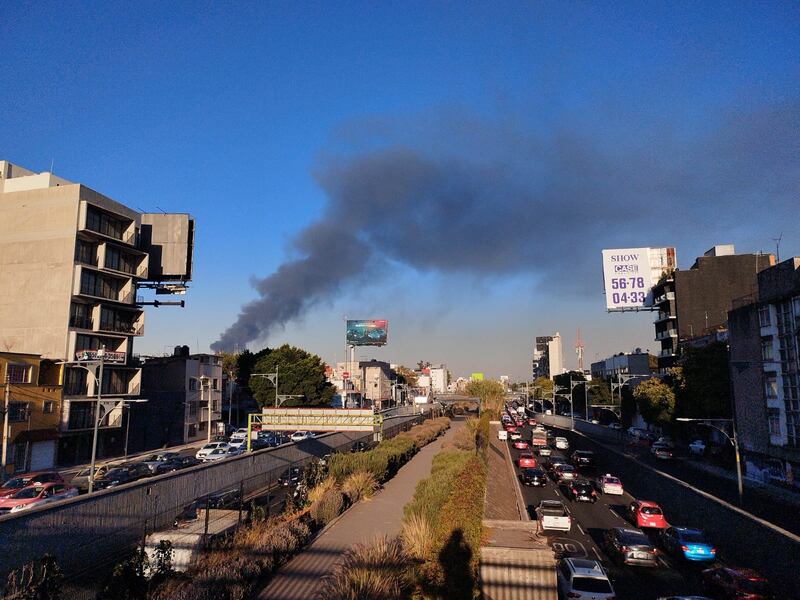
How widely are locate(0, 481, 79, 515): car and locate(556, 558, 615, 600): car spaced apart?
23962mm

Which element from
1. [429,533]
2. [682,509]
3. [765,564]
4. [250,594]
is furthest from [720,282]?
[250,594]

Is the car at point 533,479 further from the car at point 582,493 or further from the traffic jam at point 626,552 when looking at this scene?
the car at point 582,493

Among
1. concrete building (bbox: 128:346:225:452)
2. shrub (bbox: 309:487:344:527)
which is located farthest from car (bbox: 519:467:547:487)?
concrete building (bbox: 128:346:225:452)

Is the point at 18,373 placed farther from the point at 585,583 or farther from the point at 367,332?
the point at 367,332

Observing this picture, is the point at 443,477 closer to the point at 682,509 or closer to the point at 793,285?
the point at 682,509

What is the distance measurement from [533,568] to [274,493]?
21077 mm

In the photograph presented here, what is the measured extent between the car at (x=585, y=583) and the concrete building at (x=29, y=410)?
4082 centimetres

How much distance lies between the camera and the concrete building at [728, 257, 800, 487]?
38.2m

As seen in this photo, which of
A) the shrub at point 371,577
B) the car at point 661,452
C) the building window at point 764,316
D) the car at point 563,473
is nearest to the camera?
the shrub at point 371,577

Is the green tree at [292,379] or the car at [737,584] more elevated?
the green tree at [292,379]

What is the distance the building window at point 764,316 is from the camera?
135 ft

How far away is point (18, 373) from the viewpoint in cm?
4175

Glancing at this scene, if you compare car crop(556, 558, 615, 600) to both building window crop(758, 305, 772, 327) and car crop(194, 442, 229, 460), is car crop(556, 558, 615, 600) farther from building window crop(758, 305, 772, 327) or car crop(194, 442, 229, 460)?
car crop(194, 442, 229, 460)

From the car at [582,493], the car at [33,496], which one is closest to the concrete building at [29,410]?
the car at [33,496]
